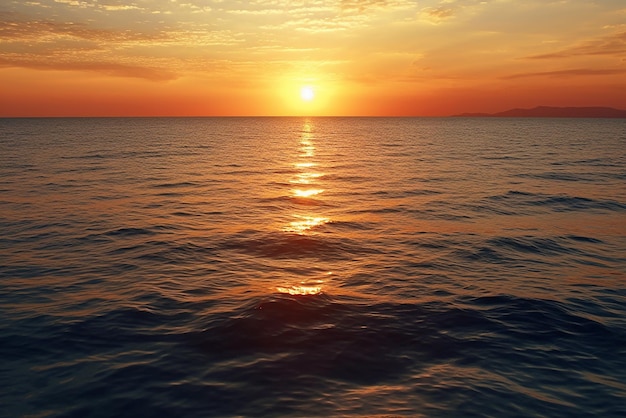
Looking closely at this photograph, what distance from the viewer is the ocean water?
36.4ft

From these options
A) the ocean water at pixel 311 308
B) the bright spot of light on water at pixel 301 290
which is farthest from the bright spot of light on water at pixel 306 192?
the bright spot of light on water at pixel 301 290

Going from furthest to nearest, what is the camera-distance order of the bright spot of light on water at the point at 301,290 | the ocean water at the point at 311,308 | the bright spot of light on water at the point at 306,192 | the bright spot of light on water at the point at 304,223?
the bright spot of light on water at the point at 306,192
the bright spot of light on water at the point at 304,223
the bright spot of light on water at the point at 301,290
the ocean water at the point at 311,308

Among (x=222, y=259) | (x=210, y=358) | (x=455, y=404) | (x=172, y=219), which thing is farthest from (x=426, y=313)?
(x=172, y=219)

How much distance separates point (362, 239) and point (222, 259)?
764cm

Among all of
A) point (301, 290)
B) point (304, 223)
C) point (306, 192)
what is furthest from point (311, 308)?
point (306, 192)

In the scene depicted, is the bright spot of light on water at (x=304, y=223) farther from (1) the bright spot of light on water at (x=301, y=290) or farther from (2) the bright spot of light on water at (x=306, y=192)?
(2) the bright spot of light on water at (x=306, y=192)

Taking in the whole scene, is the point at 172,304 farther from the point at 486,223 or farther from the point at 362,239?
the point at 486,223

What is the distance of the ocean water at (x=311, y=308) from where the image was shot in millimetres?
11086

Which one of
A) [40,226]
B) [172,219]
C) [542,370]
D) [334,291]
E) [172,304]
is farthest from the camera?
[172,219]

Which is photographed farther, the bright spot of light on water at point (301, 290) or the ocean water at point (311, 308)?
the bright spot of light on water at point (301, 290)

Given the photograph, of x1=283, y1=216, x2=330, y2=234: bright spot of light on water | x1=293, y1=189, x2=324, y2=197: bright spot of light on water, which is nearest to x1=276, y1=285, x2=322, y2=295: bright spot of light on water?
x1=283, y1=216, x2=330, y2=234: bright spot of light on water

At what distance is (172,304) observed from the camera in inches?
647

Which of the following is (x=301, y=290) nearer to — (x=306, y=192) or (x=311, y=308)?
(x=311, y=308)

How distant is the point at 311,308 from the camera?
1614 cm
